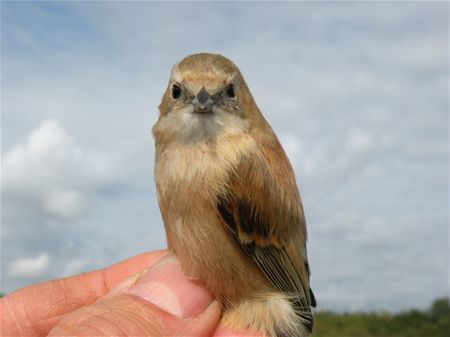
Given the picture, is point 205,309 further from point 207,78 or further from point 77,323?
point 207,78

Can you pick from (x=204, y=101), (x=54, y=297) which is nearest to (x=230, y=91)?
(x=204, y=101)

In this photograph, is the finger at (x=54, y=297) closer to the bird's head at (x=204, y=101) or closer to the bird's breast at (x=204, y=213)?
the bird's breast at (x=204, y=213)

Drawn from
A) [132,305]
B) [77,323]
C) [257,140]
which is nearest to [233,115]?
[257,140]

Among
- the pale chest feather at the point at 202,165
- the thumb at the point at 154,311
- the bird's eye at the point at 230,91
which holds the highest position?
the bird's eye at the point at 230,91

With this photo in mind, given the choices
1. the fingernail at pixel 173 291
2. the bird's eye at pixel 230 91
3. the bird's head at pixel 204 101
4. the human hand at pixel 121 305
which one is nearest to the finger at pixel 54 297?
the human hand at pixel 121 305

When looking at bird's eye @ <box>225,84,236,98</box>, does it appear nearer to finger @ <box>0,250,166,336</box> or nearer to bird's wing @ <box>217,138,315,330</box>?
bird's wing @ <box>217,138,315,330</box>

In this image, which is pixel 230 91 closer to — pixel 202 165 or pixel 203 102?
pixel 203 102

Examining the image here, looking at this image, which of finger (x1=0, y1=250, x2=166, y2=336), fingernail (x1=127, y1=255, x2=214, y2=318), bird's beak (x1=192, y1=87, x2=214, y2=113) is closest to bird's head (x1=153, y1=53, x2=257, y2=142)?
bird's beak (x1=192, y1=87, x2=214, y2=113)
